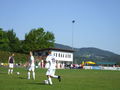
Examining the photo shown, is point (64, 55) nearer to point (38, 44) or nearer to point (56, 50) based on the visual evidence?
point (56, 50)

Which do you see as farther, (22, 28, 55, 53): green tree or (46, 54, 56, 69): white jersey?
(22, 28, 55, 53): green tree

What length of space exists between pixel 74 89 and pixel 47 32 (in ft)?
355

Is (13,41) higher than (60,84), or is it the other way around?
(13,41)

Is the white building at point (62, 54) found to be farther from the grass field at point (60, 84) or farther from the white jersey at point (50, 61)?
the white jersey at point (50, 61)

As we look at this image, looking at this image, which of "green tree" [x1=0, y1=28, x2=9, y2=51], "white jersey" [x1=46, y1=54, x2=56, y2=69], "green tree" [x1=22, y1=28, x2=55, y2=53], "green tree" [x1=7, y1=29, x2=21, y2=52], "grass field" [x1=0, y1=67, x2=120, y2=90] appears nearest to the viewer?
"grass field" [x1=0, y1=67, x2=120, y2=90]

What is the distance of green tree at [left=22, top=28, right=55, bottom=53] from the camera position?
11400 cm

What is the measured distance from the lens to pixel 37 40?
118500 millimetres

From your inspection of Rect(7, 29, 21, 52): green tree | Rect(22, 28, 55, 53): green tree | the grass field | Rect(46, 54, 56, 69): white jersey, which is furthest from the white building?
Rect(46, 54, 56, 69): white jersey

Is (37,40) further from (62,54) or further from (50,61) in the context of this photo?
(50,61)

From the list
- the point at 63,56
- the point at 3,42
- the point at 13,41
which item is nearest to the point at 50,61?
the point at 63,56

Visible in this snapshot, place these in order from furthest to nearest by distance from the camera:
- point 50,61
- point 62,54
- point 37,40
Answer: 1. point 37,40
2. point 62,54
3. point 50,61

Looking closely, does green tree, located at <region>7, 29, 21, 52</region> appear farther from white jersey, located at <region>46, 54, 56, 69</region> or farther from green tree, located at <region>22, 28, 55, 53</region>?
white jersey, located at <region>46, 54, 56, 69</region>

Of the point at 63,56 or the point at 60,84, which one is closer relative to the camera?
the point at 60,84

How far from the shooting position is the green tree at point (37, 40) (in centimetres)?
11400
